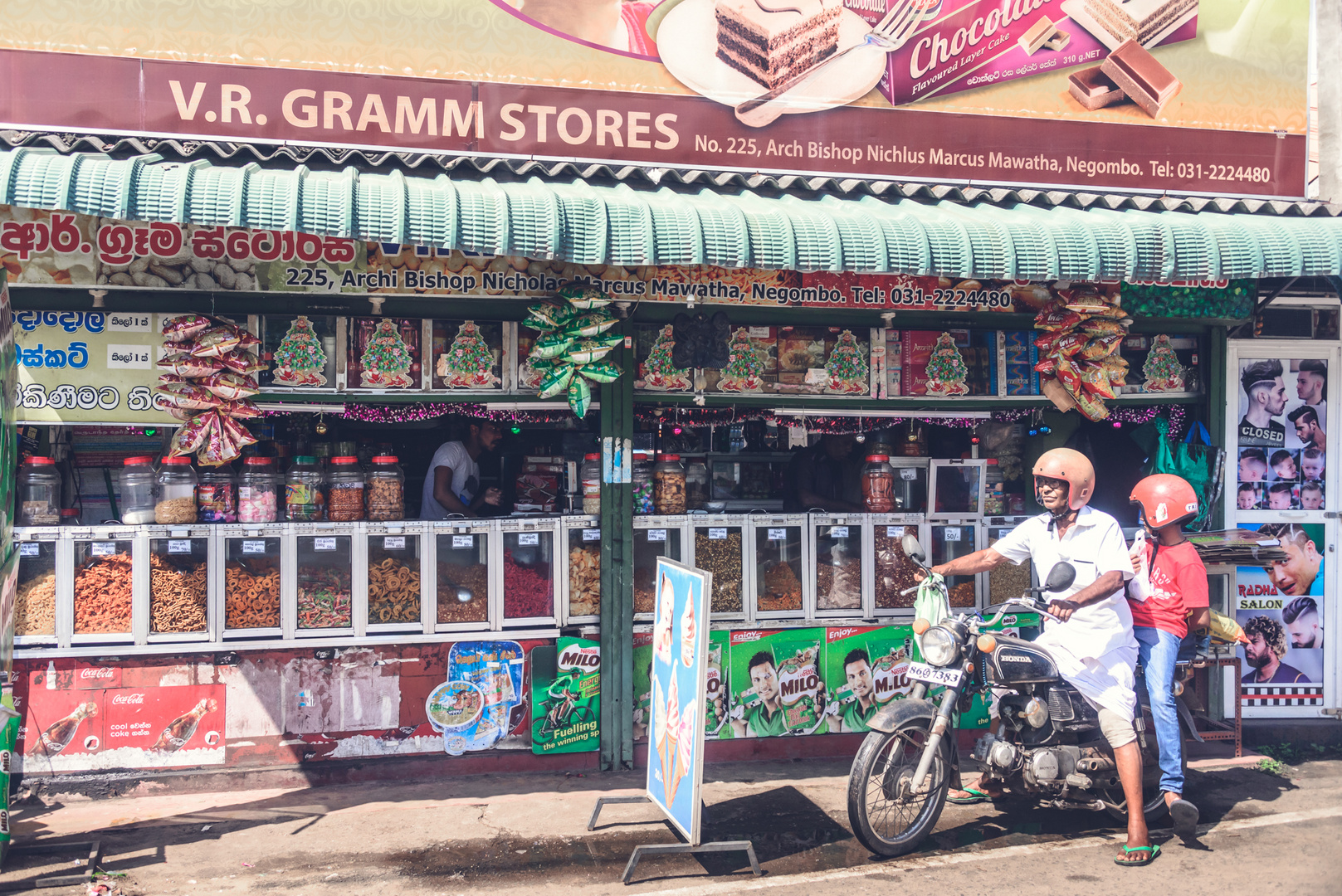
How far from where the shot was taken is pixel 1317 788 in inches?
258

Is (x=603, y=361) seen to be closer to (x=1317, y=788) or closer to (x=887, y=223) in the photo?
(x=887, y=223)

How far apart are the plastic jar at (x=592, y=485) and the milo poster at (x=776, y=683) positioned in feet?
4.49

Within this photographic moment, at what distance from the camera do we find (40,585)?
6289 millimetres

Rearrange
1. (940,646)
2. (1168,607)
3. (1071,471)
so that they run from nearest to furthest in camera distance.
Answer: (940,646) → (1071,471) → (1168,607)

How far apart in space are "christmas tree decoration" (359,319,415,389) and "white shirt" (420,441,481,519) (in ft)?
2.95

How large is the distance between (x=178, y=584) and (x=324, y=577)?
2.99ft

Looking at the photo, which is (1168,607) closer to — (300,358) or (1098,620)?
(1098,620)

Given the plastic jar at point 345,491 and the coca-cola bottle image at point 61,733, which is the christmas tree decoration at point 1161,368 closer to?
the plastic jar at point 345,491

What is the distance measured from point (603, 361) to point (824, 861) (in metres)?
3.40

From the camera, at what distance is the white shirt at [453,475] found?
7391mm

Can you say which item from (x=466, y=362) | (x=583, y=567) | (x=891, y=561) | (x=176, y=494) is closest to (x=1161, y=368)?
(x=891, y=561)

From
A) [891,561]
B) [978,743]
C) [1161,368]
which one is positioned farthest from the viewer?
[1161,368]

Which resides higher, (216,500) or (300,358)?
(300,358)

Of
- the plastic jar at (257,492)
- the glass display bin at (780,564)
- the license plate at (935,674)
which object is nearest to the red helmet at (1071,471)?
the license plate at (935,674)
